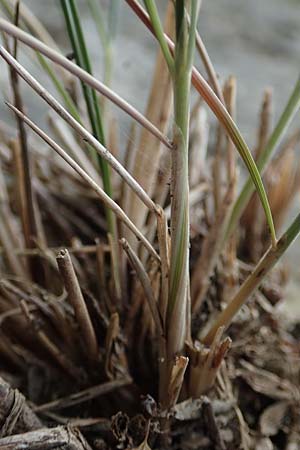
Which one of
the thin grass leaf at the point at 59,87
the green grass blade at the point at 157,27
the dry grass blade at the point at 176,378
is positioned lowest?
the dry grass blade at the point at 176,378

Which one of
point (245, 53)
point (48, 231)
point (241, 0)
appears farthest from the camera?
point (241, 0)

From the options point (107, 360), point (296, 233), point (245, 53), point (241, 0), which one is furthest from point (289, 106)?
point (241, 0)

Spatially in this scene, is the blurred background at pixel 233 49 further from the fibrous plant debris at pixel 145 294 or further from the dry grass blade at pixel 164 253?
the dry grass blade at pixel 164 253

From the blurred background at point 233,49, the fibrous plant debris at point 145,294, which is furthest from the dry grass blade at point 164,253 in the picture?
the blurred background at point 233,49

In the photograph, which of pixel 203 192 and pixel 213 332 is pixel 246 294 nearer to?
pixel 213 332

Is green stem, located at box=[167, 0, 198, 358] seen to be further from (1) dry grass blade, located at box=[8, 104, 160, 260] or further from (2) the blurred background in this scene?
(2) the blurred background

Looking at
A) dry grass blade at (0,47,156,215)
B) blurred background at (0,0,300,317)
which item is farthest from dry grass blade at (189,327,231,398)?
blurred background at (0,0,300,317)
